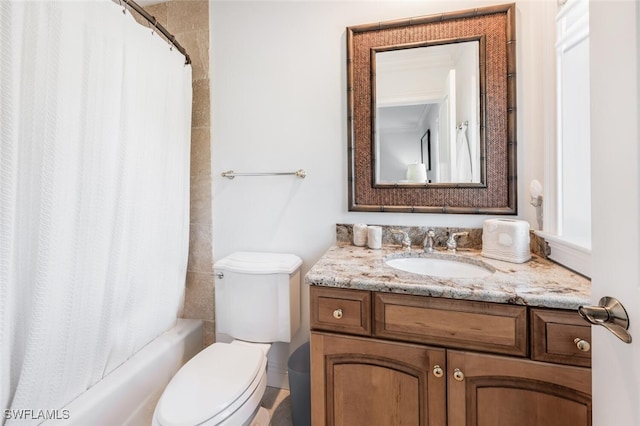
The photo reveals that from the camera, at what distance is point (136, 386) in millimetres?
1251

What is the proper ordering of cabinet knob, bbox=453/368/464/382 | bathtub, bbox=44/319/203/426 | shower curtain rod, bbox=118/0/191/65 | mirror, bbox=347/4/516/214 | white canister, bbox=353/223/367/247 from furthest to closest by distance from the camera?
white canister, bbox=353/223/367/247 → mirror, bbox=347/4/516/214 → shower curtain rod, bbox=118/0/191/65 → bathtub, bbox=44/319/203/426 → cabinet knob, bbox=453/368/464/382

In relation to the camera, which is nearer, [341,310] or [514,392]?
[514,392]

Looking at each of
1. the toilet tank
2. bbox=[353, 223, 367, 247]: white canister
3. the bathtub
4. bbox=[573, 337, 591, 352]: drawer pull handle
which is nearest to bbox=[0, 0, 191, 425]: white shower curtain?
the bathtub

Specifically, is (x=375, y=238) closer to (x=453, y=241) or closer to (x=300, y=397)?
(x=453, y=241)

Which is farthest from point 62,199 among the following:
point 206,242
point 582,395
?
point 582,395

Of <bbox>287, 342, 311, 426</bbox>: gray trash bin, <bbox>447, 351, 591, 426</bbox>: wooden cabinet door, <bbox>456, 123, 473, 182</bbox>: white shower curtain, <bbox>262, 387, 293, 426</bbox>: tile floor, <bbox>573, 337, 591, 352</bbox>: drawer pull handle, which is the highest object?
<bbox>456, 123, 473, 182</bbox>: white shower curtain

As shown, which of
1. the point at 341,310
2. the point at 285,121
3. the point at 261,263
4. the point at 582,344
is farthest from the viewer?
the point at 285,121

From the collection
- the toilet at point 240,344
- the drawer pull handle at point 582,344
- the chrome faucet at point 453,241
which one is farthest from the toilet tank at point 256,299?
the drawer pull handle at point 582,344

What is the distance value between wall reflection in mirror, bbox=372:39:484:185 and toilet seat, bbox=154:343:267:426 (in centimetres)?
106

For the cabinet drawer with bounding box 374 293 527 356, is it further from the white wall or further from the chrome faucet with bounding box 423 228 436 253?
the white wall

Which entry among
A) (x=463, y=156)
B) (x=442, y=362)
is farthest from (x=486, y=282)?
(x=463, y=156)

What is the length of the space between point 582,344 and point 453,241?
62cm

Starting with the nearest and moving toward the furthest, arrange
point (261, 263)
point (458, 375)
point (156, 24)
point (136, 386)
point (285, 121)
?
point (458, 375)
point (136, 386)
point (156, 24)
point (261, 263)
point (285, 121)

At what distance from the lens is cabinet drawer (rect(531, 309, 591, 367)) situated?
31.0 inches
